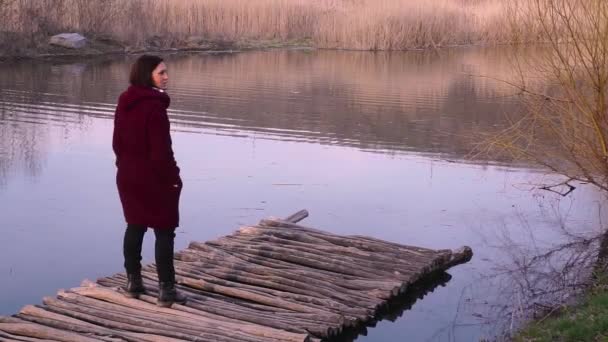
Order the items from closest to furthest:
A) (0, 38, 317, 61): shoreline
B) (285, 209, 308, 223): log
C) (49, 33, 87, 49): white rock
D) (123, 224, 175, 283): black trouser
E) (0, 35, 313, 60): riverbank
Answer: (123, 224, 175, 283): black trouser → (285, 209, 308, 223): log → (0, 35, 313, 60): riverbank → (0, 38, 317, 61): shoreline → (49, 33, 87, 49): white rock

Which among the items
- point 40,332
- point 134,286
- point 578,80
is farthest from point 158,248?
point 578,80

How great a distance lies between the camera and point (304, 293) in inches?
298

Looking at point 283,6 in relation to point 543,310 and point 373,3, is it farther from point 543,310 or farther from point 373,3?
point 543,310

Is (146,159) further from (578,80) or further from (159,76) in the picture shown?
(578,80)

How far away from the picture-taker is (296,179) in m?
13.2

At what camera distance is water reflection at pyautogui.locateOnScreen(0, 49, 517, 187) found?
54.7 ft

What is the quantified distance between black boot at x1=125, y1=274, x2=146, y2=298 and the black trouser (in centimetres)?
10

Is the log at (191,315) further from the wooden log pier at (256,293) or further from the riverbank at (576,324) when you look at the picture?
the riverbank at (576,324)

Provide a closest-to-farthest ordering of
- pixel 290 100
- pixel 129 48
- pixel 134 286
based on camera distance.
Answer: pixel 134 286 < pixel 290 100 < pixel 129 48

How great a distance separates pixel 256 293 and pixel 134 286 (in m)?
1.05

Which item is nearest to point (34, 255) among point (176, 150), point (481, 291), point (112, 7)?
point (481, 291)

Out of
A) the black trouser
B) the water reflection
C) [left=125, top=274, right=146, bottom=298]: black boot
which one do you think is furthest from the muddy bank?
the black trouser

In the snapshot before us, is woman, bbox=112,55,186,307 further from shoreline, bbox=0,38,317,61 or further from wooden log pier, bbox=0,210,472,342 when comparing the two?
shoreline, bbox=0,38,317,61

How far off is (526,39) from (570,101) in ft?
3.57
